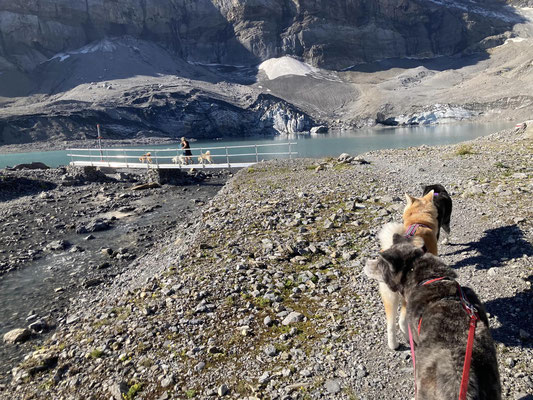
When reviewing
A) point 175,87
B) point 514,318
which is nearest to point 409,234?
point 514,318

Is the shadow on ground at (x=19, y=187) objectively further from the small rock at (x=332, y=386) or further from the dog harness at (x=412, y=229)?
the dog harness at (x=412, y=229)

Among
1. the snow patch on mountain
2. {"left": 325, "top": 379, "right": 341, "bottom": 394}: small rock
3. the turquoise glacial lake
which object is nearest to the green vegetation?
{"left": 325, "top": 379, "right": 341, "bottom": 394}: small rock

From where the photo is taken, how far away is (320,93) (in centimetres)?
16312

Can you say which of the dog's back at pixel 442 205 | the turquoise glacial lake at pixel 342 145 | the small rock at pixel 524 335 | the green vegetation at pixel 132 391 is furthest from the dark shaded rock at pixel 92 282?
the turquoise glacial lake at pixel 342 145

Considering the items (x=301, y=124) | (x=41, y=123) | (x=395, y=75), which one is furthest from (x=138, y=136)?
(x=395, y=75)

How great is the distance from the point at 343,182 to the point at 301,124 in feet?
392

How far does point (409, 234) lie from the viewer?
4.61m

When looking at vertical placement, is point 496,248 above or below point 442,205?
below

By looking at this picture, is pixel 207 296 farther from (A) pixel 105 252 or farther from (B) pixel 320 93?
(B) pixel 320 93

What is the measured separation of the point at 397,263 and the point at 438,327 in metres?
0.74

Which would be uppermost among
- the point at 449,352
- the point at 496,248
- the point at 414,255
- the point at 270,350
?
the point at 414,255

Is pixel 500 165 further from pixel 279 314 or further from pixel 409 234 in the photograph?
pixel 279 314

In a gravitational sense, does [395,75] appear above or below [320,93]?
above

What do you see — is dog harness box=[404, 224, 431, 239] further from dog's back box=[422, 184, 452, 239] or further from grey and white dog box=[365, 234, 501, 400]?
dog's back box=[422, 184, 452, 239]
